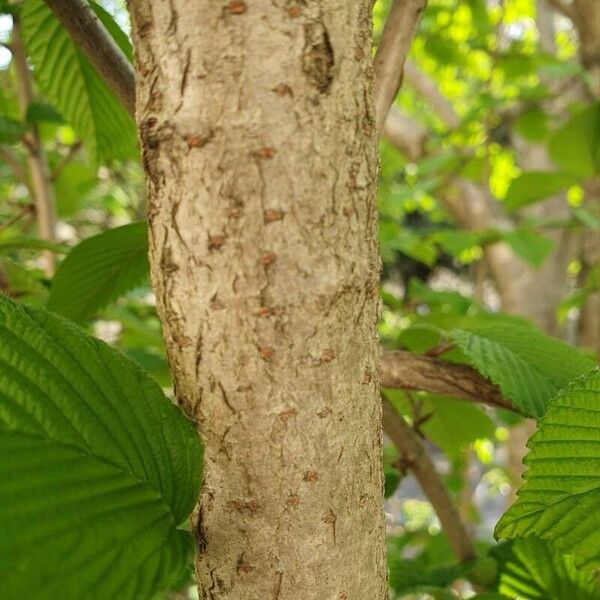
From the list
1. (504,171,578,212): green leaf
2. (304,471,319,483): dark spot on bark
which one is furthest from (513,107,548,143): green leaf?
(304,471,319,483): dark spot on bark

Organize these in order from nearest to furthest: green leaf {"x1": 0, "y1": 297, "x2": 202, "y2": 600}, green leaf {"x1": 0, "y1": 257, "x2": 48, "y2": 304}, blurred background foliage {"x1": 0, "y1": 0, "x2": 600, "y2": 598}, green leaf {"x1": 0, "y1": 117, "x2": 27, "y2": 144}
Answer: green leaf {"x1": 0, "y1": 297, "x2": 202, "y2": 600}, blurred background foliage {"x1": 0, "y1": 0, "x2": 600, "y2": 598}, green leaf {"x1": 0, "y1": 257, "x2": 48, "y2": 304}, green leaf {"x1": 0, "y1": 117, "x2": 27, "y2": 144}

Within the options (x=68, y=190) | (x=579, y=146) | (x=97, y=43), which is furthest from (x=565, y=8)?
(x=97, y=43)

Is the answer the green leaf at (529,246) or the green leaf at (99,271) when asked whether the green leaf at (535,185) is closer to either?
the green leaf at (529,246)

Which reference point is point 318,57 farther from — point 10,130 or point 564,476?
point 10,130

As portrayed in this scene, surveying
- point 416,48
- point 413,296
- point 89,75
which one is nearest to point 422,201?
point 416,48

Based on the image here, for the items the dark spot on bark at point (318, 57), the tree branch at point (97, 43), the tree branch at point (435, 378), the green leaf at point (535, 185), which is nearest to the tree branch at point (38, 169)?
the tree branch at point (97, 43)

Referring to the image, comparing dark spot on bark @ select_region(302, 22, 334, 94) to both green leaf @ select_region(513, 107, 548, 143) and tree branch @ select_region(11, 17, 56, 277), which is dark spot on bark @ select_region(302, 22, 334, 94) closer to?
tree branch @ select_region(11, 17, 56, 277)

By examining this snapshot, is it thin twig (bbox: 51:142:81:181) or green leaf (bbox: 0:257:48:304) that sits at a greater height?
thin twig (bbox: 51:142:81:181)
